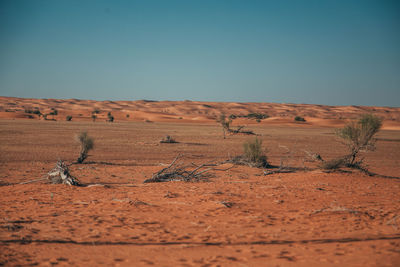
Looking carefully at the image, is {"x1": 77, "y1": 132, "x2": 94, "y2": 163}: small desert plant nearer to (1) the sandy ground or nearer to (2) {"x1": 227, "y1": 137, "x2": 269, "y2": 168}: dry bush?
(1) the sandy ground

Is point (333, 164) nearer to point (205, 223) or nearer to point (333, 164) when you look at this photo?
point (333, 164)

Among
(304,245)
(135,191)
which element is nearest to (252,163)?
(135,191)

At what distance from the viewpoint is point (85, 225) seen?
20.0 feet

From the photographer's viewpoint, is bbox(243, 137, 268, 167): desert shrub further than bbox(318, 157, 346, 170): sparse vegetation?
Yes

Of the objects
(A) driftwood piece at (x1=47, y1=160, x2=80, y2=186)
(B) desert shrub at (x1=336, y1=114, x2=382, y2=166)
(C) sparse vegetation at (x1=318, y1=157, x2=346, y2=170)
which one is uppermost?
(B) desert shrub at (x1=336, y1=114, x2=382, y2=166)

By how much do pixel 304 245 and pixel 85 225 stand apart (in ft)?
13.0

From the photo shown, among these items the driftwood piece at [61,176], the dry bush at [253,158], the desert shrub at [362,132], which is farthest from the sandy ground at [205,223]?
the dry bush at [253,158]

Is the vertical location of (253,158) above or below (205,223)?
above

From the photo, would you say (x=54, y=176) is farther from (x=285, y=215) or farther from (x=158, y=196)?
(x=285, y=215)

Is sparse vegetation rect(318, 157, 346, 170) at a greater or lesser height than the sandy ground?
greater

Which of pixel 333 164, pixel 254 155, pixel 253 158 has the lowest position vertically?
pixel 253 158

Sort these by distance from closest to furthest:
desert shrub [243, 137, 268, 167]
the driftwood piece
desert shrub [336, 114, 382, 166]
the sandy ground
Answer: the sandy ground < the driftwood piece < desert shrub [336, 114, 382, 166] < desert shrub [243, 137, 268, 167]

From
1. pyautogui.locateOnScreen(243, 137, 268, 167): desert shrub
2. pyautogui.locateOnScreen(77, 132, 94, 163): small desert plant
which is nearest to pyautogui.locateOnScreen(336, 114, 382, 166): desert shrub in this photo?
pyautogui.locateOnScreen(243, 137, 268, 167): desert shrub

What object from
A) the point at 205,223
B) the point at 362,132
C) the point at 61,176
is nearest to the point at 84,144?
the point at 61,176
